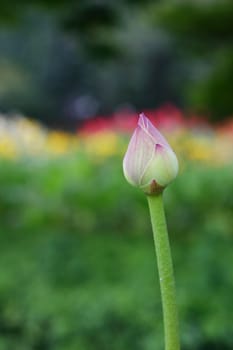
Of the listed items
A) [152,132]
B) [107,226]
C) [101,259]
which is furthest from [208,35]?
[152,132]

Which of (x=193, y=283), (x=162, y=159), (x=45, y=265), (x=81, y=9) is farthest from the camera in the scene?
(x=81, y=9)

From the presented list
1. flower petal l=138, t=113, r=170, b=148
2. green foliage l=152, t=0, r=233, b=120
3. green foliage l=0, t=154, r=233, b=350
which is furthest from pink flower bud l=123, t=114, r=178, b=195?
green foliage l=152, t=0, r=233, b=120

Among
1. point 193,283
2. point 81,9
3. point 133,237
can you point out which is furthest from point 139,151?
point 81,9

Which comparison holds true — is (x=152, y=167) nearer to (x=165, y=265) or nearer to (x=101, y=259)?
(x=165, y=265)

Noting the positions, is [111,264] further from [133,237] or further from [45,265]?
[133,237]

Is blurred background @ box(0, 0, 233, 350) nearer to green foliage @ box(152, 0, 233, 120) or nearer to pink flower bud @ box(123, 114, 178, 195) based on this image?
green foliage @ box(152, 0, 233, 120)

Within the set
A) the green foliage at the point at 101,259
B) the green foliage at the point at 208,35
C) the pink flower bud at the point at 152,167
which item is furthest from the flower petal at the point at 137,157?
the green foliage at the point at 208,35
